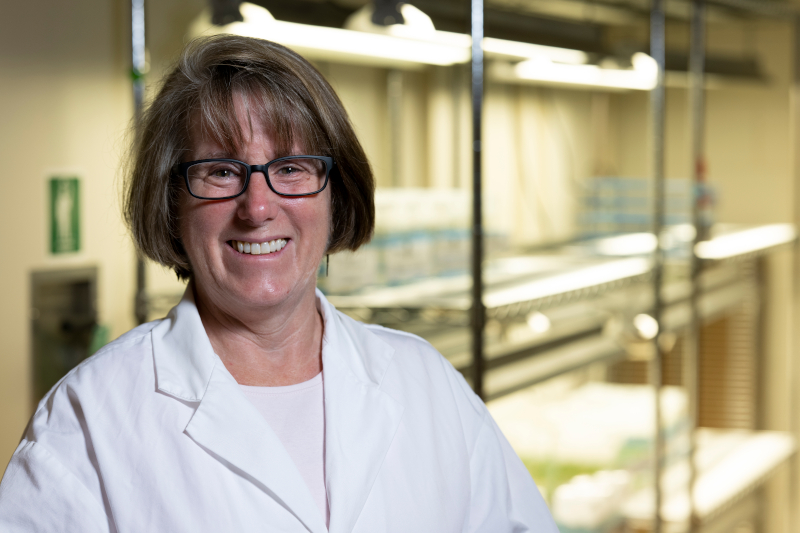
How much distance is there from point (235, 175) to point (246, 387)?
261mm

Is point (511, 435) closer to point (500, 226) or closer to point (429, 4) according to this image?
point (500, 226)

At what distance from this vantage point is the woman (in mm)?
856

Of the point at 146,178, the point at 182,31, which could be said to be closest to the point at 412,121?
the point at 182,31

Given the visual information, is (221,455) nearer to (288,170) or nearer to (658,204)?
(288,170)

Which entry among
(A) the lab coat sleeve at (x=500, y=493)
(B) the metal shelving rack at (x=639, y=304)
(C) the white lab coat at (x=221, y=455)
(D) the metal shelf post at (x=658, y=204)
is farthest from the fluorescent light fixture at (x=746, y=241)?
(C) the white lab coat at (x=221, y=455)

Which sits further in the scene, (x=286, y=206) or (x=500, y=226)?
(x=500, y=226)

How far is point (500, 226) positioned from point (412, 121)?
40 centimetres

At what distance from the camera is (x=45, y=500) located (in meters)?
0.81

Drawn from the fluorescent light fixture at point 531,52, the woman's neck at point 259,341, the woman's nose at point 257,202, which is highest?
the fluorescent light fixture at point 531,52

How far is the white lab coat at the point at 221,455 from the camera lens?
84 cm

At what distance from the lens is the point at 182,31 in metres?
2.05

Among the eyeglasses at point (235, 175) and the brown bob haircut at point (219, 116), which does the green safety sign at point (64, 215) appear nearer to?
the brown bob haircut at point (219, 116)

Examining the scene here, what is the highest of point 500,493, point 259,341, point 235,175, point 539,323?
point 235,175

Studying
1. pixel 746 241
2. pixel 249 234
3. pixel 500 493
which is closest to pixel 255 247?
pixel 249 234
